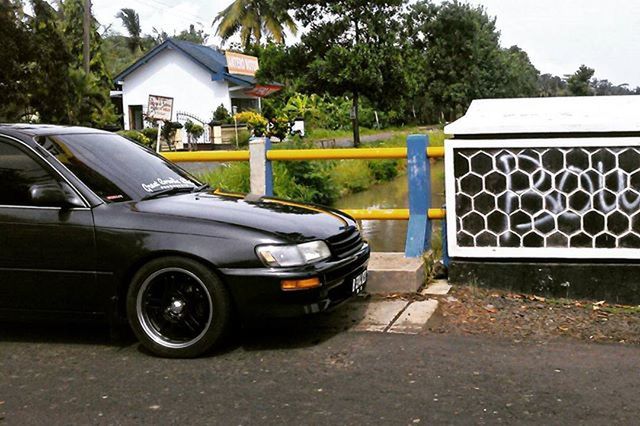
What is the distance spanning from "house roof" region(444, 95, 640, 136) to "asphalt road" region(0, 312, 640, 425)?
1803 millimetres

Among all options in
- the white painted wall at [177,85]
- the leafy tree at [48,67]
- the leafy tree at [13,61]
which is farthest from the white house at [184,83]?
the leafy tree at [13,61]

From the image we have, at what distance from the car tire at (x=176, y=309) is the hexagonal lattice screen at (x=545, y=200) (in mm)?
2344

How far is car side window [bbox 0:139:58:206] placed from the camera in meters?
5.20

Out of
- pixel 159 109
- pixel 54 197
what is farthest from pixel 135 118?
pixel 54 197

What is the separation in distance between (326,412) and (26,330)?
8.96ft

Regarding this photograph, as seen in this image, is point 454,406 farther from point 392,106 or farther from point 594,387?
point 392,106

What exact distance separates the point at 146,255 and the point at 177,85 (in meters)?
42.6

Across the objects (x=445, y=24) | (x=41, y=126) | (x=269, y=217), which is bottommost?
(x=269, y=217)

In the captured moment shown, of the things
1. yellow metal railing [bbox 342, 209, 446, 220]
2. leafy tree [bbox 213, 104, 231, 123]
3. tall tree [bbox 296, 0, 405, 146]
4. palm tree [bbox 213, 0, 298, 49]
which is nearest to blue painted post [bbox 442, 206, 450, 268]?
yellow metal railing [bbox 342, 209, 446, 220]

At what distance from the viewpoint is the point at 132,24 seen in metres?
82.0

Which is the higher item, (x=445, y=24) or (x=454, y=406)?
(x=445, y=24)

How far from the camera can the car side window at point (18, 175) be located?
17.1 ft

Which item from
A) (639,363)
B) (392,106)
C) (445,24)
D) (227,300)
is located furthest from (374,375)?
(445,24)

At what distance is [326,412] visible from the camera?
3984 millimetres
